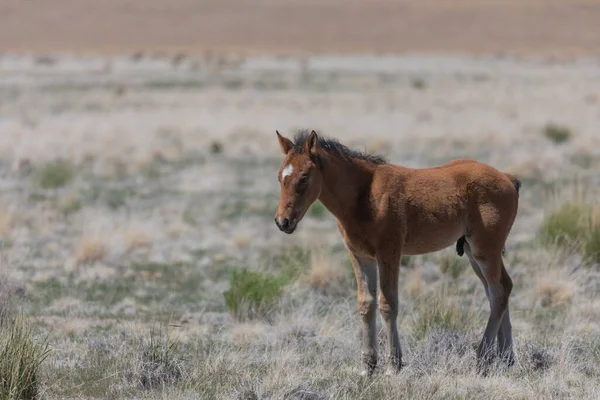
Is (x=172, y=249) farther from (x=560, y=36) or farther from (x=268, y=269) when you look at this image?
(x=560, y=36)

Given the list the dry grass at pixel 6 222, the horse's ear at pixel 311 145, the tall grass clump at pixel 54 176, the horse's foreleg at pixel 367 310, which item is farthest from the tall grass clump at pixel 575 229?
the tall grass clump at pixel 54 176

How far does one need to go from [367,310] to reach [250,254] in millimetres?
7283

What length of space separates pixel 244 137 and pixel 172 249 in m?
15.8

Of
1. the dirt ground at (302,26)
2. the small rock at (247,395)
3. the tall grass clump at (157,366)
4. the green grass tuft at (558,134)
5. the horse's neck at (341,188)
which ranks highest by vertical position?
the dirt ground at (302,26)

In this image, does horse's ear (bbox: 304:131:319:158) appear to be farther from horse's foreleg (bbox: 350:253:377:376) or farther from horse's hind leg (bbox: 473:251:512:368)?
horse's hind leg (bbox: 473:251:512:368)

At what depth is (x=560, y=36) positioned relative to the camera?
422ft

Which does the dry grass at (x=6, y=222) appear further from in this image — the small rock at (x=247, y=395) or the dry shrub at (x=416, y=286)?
the small rock at (x=247, y=395)

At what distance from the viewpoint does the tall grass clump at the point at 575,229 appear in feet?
44.3

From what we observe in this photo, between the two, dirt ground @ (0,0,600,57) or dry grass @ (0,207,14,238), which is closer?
dry grass @ (0,207,14,238)

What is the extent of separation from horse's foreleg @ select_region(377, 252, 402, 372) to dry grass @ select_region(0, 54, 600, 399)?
0.16 meters

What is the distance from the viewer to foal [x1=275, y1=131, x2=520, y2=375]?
803cm

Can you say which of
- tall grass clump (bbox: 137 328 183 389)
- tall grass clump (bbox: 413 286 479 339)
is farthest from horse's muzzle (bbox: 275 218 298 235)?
tall grass clump (bbox: 413 286 479 339)

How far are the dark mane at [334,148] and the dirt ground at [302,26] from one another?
4128 inches

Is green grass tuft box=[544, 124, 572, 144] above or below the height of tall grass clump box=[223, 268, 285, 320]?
above
